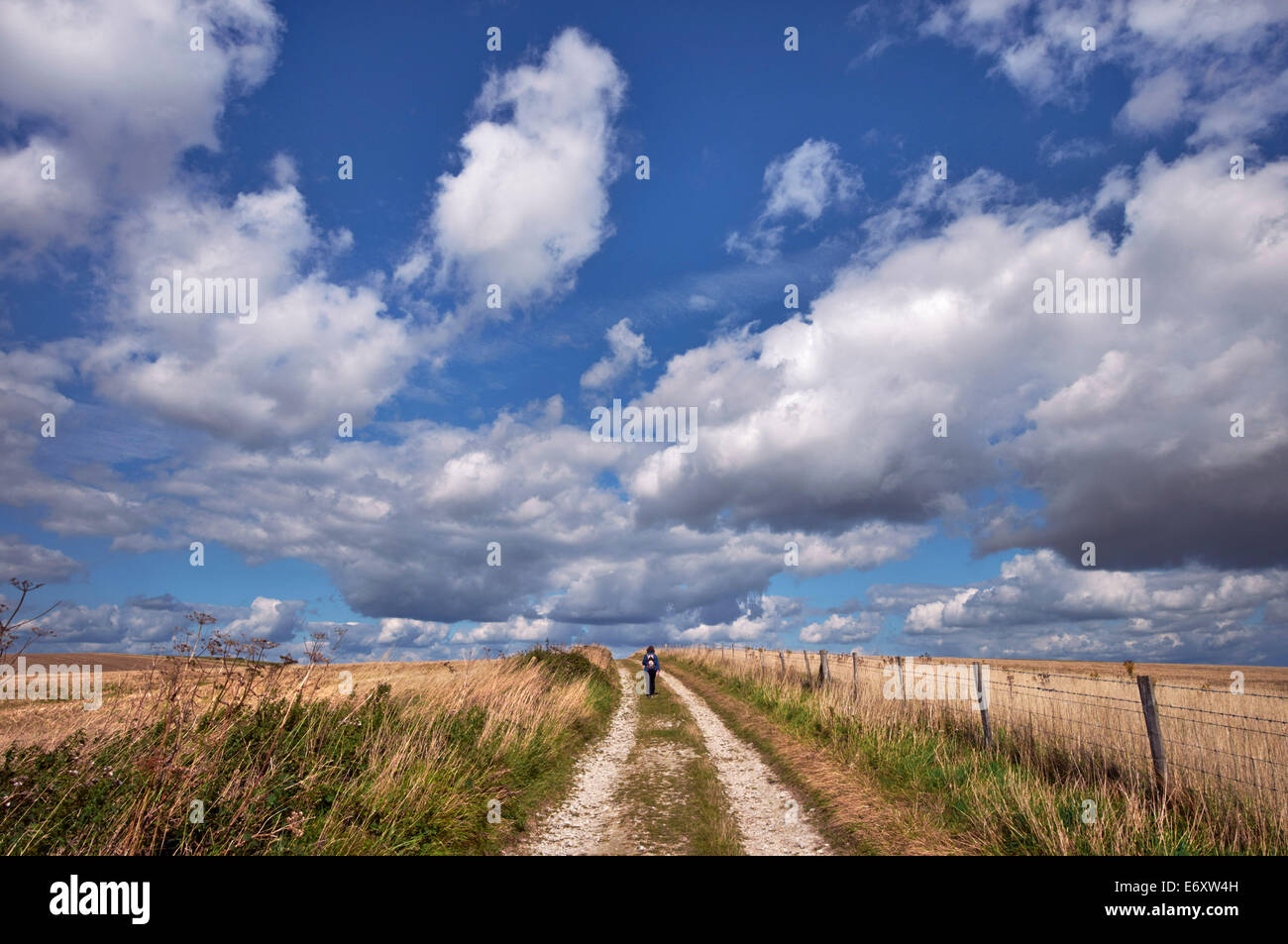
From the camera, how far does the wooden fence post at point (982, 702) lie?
12016 mm

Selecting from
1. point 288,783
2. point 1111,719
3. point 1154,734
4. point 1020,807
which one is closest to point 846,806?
point 1020,807

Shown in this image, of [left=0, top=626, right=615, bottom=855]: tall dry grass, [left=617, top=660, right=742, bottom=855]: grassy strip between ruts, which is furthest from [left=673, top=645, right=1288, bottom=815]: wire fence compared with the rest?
[left=0, top=626, right=615, bottom=855]: tall dry grass

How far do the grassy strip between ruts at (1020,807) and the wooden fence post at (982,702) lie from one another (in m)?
0.43

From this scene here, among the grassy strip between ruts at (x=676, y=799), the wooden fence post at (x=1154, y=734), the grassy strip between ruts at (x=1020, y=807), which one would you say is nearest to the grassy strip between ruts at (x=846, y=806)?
the grassy strip between ruts at (x=1020, y=807)

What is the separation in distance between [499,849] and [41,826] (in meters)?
4.65

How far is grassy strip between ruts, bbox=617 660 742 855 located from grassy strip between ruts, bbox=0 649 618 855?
1.60 meters

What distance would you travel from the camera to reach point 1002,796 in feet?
26.4

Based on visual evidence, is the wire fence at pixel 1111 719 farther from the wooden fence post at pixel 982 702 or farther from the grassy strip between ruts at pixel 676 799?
the grassy strip between ruts at pixel 676 799

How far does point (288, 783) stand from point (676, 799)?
6.07 meters

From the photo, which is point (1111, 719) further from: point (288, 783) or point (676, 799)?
point (288, 783)

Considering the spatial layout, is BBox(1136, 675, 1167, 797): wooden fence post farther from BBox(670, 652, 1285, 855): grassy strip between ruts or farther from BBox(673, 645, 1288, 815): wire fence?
BBox(670, 652, 1285, 855): grassy strip between ruts
